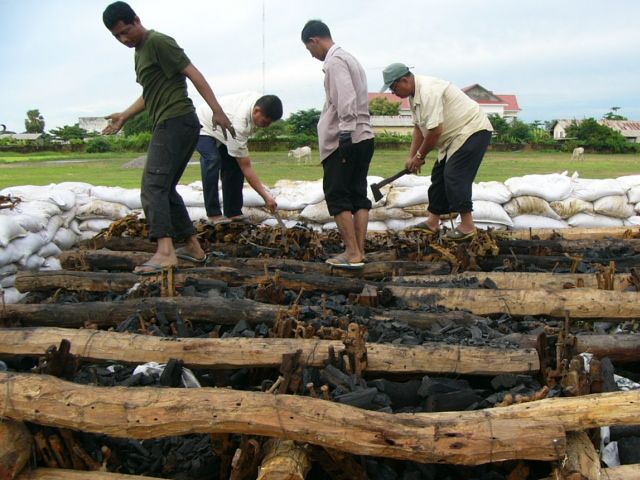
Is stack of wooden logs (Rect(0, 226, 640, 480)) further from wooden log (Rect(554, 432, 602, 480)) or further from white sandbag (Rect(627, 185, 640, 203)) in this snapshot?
white sandbag (Rect(627, 185, 640, 203))

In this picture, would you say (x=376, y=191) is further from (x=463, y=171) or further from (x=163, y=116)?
(x=163, y=116)

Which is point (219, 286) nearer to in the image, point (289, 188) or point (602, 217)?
point (289, 188)

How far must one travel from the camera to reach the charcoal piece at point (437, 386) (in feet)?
8.93

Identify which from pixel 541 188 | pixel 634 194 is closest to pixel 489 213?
pixel 541 188

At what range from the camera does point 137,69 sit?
487 centimetres

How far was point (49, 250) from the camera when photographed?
20.0ft

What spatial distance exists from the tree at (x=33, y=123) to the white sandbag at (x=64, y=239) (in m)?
75.0

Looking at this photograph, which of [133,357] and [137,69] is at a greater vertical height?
[137,69]

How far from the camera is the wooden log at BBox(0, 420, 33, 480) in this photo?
2.37 metres

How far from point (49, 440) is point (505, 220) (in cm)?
563

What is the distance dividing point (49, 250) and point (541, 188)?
5338 mm

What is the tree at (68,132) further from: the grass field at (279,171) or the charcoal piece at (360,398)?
the charcoal piece at (360,398)

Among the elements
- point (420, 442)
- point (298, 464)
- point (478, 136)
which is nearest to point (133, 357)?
point (298, 464)

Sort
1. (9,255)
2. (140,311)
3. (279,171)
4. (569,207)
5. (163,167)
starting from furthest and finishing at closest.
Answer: (279,171), (569,207), (9,255), (163,167), (140,311)
